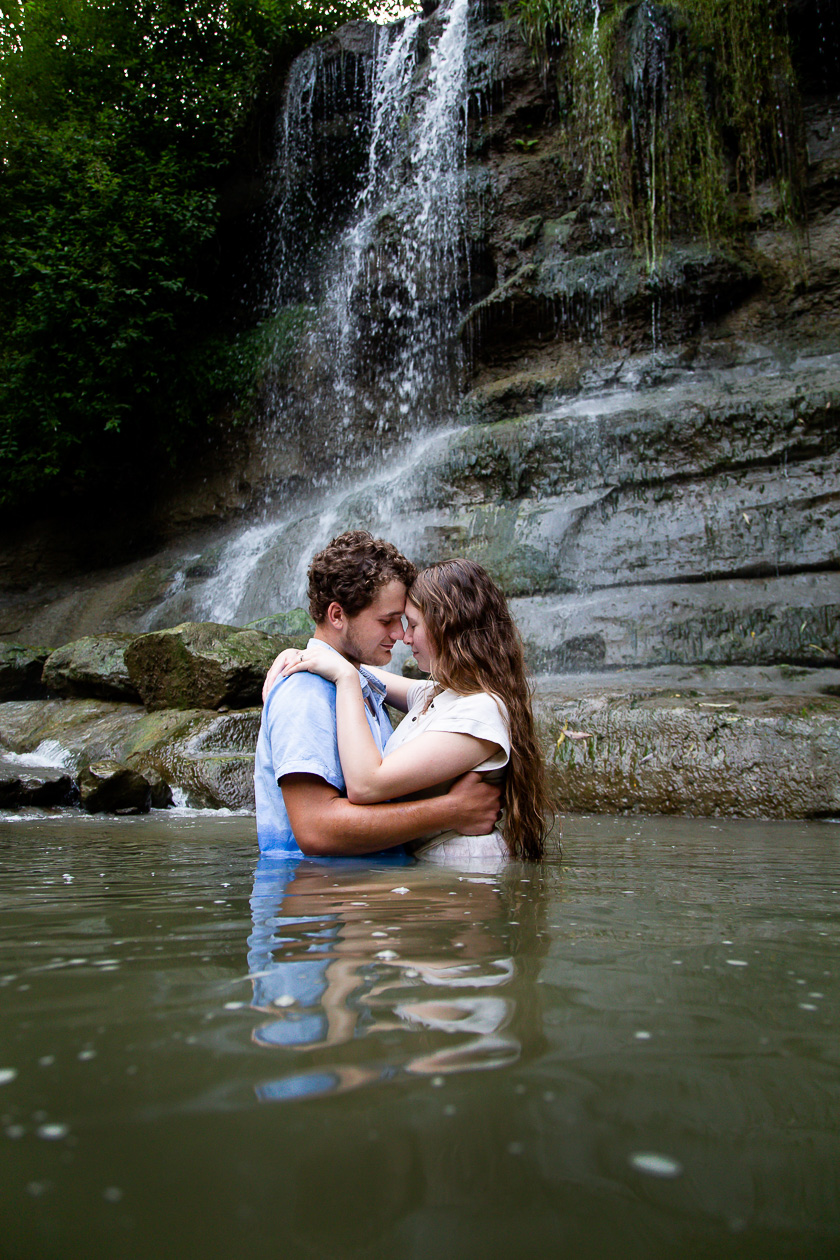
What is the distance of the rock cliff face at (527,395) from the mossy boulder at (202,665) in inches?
108

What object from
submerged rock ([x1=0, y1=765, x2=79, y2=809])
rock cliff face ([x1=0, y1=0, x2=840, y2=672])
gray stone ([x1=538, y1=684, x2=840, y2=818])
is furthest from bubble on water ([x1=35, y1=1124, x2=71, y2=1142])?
rock cliff face ([x1=0, y1=0, x2=840, y2=672])

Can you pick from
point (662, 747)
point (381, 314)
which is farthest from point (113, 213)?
point (662, 747)

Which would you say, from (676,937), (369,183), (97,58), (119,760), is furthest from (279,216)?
(676,937)

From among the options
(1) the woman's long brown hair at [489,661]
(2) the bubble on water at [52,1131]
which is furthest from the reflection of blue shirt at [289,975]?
(1) the woman's long brown hair at [489,661]

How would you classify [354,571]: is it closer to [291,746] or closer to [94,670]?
[291,746]

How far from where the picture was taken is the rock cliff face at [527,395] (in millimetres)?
8711

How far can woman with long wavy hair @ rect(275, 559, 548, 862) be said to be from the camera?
8.93 feet

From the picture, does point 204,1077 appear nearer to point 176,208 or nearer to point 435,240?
point 435,240

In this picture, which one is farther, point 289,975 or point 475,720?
point 475,720

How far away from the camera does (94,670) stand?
363 inches

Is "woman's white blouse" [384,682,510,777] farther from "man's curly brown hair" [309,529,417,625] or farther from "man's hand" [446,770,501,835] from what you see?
"man's curly brown hair" [309,529,417,625]

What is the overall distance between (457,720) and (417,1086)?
1.84 metres

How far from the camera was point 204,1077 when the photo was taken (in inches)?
39.0

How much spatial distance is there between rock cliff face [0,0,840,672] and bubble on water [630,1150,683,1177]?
7514 millimetres
